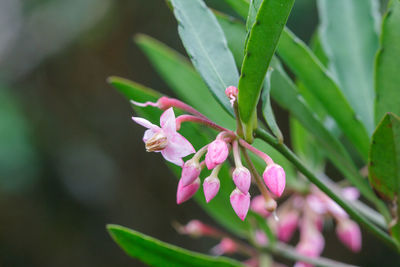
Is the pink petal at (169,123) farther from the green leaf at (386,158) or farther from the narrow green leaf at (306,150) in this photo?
the narrow green leaf at (306,150)

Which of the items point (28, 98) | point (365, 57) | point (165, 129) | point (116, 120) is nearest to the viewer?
point (165, 129)

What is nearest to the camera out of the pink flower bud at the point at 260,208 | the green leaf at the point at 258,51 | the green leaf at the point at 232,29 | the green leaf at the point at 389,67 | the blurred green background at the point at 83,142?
the green leaf at the point at 258,51

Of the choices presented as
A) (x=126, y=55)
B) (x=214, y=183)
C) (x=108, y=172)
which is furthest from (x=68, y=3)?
(x=214, y=183)

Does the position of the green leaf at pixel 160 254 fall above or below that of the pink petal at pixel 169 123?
below

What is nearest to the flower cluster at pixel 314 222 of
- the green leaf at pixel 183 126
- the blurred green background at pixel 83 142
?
the green leaf at pixel 183 126

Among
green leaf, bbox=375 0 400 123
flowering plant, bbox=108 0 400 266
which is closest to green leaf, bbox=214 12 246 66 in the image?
flowering plant, bbox=108 0 400 266

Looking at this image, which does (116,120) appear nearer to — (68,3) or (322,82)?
(68,3)
